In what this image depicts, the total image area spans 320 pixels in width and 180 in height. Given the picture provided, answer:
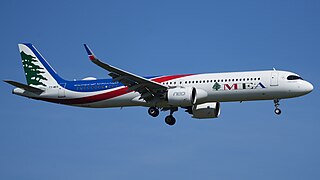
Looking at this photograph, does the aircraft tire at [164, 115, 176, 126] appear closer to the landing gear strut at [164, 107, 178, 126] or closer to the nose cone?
the landing gear strut at [164, 107, 178, 126]

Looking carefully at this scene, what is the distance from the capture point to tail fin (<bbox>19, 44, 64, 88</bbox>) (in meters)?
67.4

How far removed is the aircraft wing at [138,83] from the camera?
192 feet

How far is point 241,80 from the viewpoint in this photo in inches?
2359

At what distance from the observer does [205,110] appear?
215ft

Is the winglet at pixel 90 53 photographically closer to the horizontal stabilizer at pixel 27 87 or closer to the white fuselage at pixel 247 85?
the white fuselage at pixel 247 85

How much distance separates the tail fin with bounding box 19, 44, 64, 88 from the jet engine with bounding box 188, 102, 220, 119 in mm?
13312

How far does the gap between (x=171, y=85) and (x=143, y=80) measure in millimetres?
3418

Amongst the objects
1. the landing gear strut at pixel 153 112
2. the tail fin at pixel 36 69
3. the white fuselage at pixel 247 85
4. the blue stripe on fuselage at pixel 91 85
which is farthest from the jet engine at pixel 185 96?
the tail fin at pixel 36 69

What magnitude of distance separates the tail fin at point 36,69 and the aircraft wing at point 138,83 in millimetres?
9135

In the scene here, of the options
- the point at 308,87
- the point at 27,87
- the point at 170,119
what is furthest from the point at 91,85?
the point at 308,87

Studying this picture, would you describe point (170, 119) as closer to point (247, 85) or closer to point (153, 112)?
point (153, 112)

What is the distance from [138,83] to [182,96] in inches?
161

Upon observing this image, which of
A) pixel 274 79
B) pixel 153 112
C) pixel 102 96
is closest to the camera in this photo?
pixel 274 79

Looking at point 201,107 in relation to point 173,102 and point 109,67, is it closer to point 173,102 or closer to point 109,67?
point 173,102
